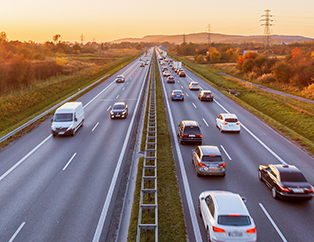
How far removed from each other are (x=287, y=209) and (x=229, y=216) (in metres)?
4.42

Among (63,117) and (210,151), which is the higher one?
(63,117)

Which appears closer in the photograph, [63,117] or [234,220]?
[234,220]

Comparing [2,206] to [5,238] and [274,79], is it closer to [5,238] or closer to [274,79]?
[5,238]

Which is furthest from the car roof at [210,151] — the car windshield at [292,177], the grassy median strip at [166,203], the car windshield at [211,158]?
the car windshield at [292,177]

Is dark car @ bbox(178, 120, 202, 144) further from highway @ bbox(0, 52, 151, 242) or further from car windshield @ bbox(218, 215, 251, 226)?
car windshield @ bbox(218, 215, 251, 226)

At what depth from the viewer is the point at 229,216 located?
897cm

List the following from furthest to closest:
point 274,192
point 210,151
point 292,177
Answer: point 210,151, point 274,192, point 292,177

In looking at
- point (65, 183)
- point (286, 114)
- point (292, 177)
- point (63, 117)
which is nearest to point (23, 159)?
point (65, 183)

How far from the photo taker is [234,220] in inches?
351

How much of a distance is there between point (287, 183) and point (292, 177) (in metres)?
0.47

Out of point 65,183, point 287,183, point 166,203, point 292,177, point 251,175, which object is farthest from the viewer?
point 251,175

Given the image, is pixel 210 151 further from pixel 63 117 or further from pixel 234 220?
pixel 63 117

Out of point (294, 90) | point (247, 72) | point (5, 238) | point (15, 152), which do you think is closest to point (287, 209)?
point (5, 238)

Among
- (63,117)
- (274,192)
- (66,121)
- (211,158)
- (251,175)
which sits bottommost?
(251,175)
